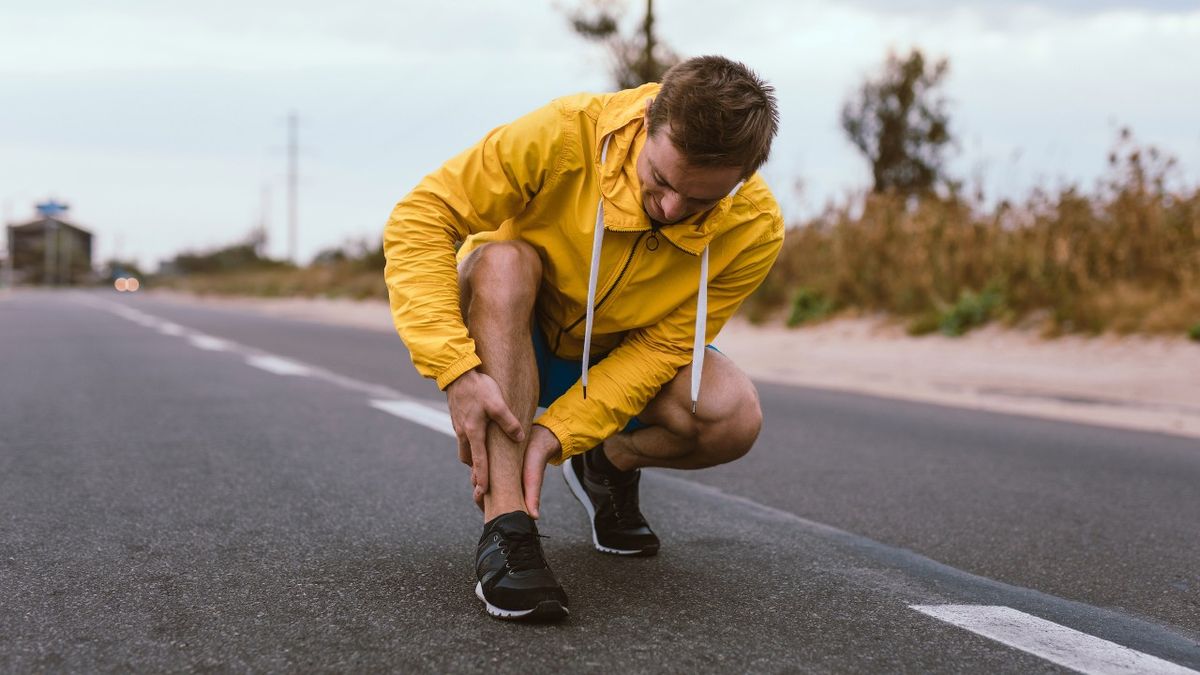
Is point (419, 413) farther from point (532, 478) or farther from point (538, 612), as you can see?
point (538, 612)

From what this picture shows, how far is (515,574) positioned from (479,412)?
36 cm

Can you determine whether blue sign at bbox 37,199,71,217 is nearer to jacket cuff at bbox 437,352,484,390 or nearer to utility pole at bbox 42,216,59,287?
utility pole at bbox 42,216,59,287

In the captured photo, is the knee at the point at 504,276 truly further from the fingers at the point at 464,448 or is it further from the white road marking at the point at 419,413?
the white road marking at the point at 419,413

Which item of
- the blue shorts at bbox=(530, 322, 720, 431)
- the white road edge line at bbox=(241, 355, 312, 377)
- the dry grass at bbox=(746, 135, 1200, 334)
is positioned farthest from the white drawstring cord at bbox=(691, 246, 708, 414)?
the dry grass at bbox=(746, 135, 1200, 334)

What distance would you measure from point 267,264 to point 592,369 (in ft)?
210

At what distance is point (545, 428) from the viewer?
8.87 feet

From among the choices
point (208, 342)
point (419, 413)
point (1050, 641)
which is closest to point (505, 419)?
point (1050, 641)

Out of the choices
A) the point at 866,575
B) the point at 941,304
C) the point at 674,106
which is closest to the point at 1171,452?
the point at 866,575

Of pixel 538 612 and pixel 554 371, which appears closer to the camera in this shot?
pixel 538 612

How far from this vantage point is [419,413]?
601 cm

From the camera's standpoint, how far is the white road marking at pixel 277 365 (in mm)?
8586

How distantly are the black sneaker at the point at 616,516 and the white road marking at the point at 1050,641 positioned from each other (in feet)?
2.54

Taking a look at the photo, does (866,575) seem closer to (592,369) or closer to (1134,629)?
(1134,629)

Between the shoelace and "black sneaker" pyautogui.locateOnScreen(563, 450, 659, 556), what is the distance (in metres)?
0.57
